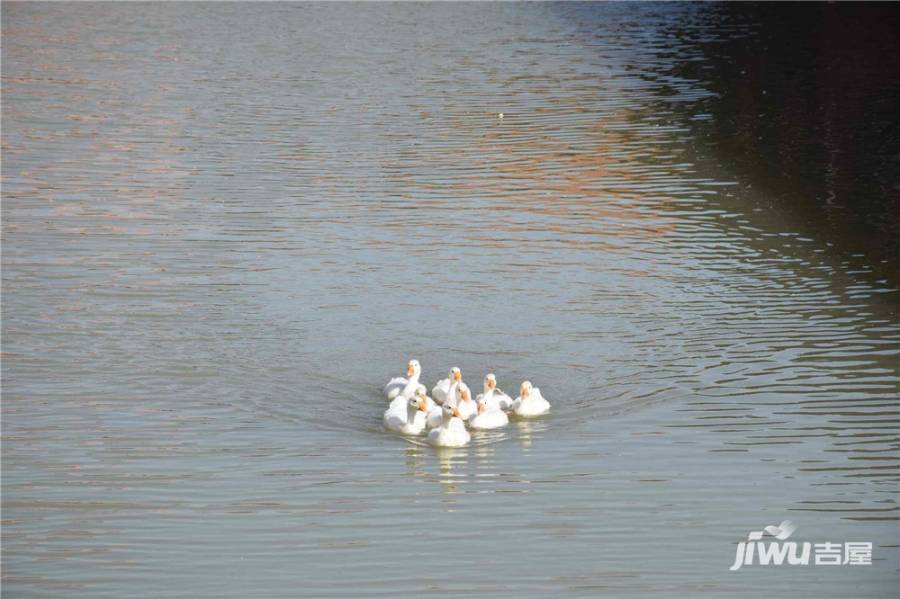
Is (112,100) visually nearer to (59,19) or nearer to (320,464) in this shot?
(59,19)

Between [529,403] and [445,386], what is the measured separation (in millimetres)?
976

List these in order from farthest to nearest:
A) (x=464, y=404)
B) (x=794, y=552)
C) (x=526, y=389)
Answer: (x=526, y=389)
(x=464, y=404)
(x=794, y=552)

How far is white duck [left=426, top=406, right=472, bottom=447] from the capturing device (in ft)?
44.0

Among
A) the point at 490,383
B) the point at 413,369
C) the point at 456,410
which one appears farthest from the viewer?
the point at 413,369

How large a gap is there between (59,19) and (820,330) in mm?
31397

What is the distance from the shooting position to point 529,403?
13945mm

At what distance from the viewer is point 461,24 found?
1665 inches

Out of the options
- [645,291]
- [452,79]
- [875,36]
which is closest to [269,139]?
[452,79]

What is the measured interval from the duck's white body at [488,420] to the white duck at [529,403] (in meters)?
0.20

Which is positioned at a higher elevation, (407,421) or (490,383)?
(490,383)

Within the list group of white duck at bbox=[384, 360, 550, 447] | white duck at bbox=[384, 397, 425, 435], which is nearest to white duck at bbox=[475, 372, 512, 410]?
group of white duck at bbox=[384, 360, 550, 447]

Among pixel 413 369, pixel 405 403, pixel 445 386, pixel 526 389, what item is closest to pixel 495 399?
pixel 526 389

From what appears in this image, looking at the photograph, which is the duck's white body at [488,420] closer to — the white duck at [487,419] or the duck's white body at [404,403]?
the white duck at [487,419]

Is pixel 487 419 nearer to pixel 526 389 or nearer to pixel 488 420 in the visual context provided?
pixel 488 420
